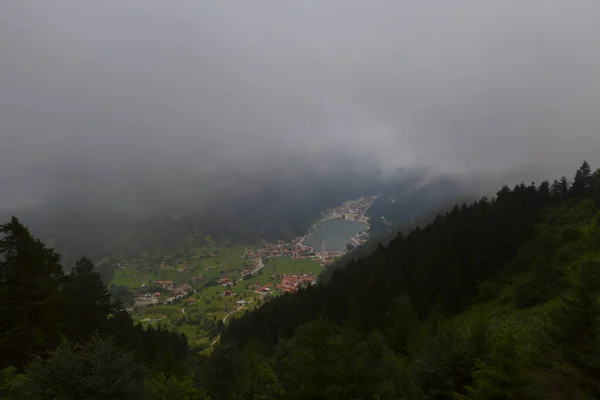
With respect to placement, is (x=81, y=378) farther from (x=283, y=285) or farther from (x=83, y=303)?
(x=283, y=285)

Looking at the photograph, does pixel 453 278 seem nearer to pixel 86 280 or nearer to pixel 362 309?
pixel 362 309

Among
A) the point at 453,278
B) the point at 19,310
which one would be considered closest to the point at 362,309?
the point at 453,278

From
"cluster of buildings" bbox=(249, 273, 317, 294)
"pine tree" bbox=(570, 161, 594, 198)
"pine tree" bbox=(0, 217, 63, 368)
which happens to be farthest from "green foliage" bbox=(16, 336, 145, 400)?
"cluster of buildings" bbox=(249, 273, 317, 294)

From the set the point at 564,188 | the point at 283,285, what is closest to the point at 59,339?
the point at 564,188

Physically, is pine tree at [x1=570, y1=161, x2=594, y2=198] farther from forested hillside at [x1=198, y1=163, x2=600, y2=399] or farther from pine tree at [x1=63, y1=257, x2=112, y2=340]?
pine tree at [x1=63, y1=257, x2=112, y2=340]

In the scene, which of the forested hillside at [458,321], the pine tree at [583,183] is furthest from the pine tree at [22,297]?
the pine tree at [583,183]
